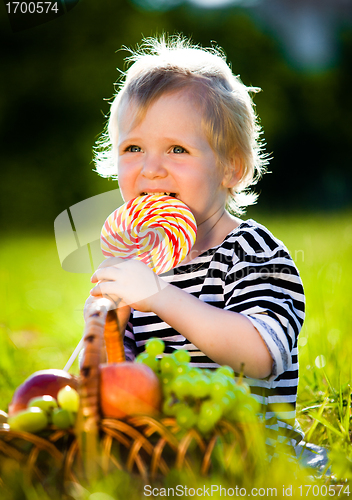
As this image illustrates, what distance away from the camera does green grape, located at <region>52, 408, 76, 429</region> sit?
109 cm

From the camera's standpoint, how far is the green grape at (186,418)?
1050 millimetres

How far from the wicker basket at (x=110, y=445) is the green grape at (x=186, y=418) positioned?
0.01 metres

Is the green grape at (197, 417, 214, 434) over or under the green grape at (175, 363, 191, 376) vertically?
under

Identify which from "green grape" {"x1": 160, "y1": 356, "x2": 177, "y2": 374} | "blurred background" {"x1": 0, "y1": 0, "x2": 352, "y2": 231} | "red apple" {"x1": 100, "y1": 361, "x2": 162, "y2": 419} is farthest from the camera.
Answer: "blurred background" {"x1": 0, "y1": 0, "x2": 352, "y2": 231}

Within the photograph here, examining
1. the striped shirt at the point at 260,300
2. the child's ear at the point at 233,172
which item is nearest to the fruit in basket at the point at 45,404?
the striped shirt at the point at 260,300

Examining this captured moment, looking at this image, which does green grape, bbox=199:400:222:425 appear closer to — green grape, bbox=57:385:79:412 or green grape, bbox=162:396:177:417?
green grape, bbox=162:396:177:417

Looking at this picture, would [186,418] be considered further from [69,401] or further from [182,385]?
[69,401]

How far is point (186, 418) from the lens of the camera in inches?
41.4

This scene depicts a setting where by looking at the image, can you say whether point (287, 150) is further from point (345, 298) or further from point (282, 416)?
point (282, 416)

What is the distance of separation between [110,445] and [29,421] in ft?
0.61

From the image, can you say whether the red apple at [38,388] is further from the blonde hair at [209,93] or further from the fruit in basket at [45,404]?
the blonde hair at [209,93]

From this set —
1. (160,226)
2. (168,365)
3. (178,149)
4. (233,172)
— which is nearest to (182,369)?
(168,365)

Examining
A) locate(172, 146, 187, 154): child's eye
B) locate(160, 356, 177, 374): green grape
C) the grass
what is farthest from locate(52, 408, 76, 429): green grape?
locate(172, 146, 187, 154): child's eye

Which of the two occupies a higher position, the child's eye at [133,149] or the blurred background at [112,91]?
the blurred background at [112,91]
